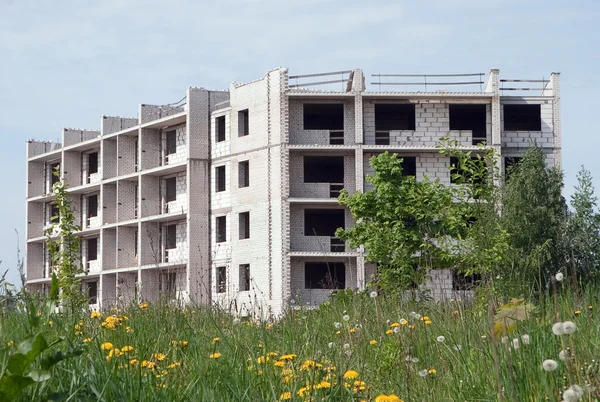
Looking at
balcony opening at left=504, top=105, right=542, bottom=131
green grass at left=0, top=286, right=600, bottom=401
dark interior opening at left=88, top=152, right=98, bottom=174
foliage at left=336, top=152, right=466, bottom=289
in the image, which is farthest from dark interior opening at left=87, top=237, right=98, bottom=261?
green grass at left=0, top=286, right=600, bottom=401

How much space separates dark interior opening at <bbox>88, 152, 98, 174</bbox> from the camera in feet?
172

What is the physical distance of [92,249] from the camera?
52.3 m

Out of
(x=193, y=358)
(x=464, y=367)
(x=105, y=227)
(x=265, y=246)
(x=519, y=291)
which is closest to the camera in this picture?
(x=464, y=367)

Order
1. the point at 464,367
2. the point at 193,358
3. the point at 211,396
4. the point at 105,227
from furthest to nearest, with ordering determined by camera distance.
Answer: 1. the point at 105,227
2. the point at 193,358
3. the point at 464,367
4. the point at 211,396

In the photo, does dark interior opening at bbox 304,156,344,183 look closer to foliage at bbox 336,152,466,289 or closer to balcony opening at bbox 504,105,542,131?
foliage at bbox 336,152,466,289

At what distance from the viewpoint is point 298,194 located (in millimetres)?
42219

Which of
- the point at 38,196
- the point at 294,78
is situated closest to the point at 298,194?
the point at 294,78

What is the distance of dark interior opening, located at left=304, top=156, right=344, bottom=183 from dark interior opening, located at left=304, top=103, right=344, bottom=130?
69.4 inches

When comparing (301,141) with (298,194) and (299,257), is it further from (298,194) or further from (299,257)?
(299,257)

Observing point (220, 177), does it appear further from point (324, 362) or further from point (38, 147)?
point (324, 362)

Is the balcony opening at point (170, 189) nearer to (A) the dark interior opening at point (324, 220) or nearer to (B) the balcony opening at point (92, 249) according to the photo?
(B) the balcony opening at point (92, 249)

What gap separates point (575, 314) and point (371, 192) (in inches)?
1118

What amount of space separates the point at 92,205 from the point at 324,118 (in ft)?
53.6

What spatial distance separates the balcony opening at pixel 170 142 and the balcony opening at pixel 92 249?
322 inches
